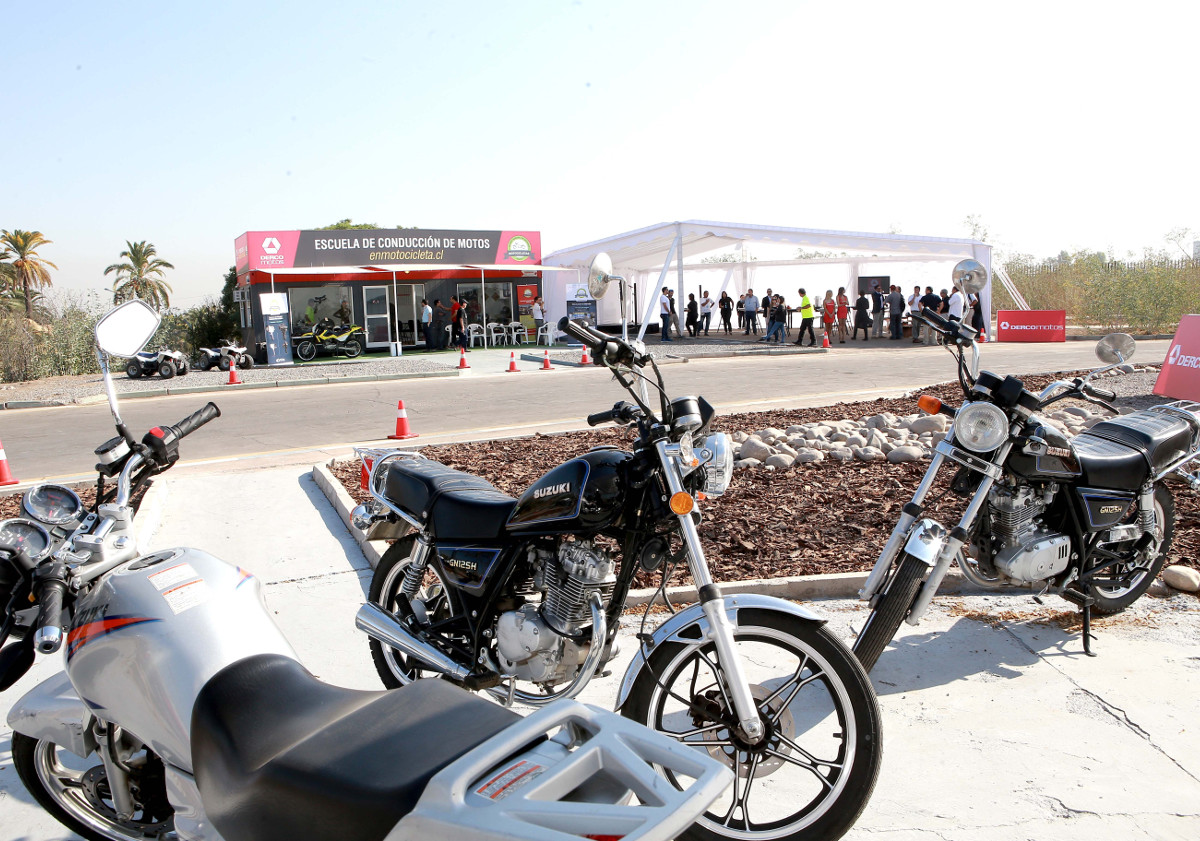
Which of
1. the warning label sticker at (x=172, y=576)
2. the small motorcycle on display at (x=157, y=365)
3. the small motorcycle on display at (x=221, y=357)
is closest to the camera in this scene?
the warning label sticker at (x=172, y=576)

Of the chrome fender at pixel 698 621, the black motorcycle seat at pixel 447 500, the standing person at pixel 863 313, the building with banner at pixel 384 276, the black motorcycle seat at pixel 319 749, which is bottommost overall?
the chrome fender at pixel 698 621

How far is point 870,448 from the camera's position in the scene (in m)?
7.20

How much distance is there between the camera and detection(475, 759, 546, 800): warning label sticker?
4.59 ft

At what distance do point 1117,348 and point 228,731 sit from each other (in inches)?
167

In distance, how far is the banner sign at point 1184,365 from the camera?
1035 cm

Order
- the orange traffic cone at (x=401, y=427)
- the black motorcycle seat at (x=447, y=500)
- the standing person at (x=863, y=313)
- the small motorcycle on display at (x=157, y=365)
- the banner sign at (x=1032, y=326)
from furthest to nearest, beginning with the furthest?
1. the standing person at (x=863, y=313)
2. the banner sign at (x=1032, y=326)
3. the small motorcycle on display at (x=157, y=365)
4. the orange traffic cone at (x=401, y=427)
5. the black motorcycle seat at (x=447, y=500)

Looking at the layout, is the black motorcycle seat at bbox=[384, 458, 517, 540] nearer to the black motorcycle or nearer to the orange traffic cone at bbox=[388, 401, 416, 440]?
the black motorcycle

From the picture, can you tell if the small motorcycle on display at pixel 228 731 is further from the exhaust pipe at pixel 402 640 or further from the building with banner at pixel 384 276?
the building with banner at pixel 384 276

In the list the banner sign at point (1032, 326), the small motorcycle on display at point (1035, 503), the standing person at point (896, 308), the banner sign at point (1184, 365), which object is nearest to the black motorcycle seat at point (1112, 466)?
the small motorcycle on display at point (1035, 503)

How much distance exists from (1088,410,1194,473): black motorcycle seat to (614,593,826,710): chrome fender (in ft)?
8.71

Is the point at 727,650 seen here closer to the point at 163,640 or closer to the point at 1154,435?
the point at 163,640

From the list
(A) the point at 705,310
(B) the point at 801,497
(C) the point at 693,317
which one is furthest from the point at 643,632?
(A) the point at 705,310

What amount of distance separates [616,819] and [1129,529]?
147 inches

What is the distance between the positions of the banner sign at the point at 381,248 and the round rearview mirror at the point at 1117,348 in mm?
26440
